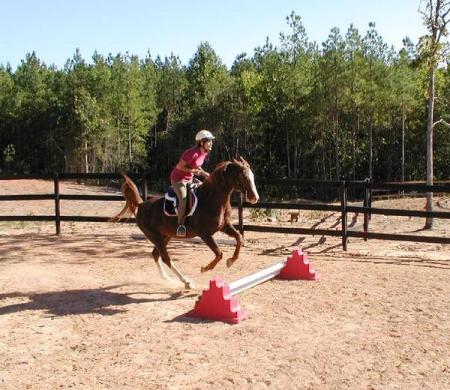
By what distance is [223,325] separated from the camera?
19.6 ft

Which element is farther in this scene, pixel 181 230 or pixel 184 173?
pixel 184 173

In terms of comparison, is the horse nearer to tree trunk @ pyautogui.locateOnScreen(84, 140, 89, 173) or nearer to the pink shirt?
the pink shirt

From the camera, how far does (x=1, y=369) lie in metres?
4.84

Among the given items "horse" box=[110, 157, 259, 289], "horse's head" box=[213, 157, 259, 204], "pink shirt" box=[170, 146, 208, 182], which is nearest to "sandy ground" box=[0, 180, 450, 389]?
"horse" box=[110, 157, 259, 289]

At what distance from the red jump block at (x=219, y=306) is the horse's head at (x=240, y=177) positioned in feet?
4.47

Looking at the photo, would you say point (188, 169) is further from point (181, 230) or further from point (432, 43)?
point (432, 43)

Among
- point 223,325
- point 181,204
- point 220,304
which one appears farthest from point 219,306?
point 181,204

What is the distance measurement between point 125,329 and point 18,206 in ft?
58.2

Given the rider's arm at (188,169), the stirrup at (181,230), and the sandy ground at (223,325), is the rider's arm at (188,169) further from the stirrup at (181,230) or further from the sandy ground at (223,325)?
the sandy ground at (223,325)

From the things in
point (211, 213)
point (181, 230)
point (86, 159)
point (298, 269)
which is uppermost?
point (86, 159)

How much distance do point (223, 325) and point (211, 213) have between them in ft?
6.38

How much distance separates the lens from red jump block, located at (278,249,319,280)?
8.15 m

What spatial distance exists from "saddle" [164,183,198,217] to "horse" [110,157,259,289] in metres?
0.06

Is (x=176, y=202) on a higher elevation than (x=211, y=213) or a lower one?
higher
